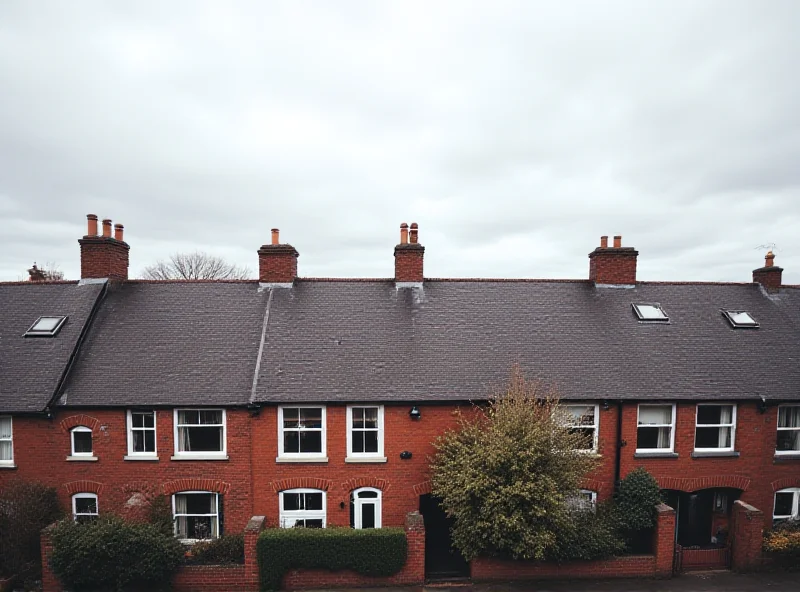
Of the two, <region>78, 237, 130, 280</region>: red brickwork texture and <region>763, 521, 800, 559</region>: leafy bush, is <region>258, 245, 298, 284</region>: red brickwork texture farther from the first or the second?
<region>763, 521, 800, 559</region>: leafy bush

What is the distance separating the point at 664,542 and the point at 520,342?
718 centimetres

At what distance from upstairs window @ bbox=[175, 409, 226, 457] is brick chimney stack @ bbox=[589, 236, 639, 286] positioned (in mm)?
15660

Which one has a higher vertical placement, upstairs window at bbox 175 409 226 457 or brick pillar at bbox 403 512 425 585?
upstairs window at bbox 175 409 226 457

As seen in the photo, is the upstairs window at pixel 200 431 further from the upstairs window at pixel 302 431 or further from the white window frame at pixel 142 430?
the upstairs window at pixel 302 431

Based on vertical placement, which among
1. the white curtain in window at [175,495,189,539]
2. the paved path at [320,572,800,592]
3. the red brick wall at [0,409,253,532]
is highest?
the red brick wall at [0,409,253,532]

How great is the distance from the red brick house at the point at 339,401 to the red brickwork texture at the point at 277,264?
4.39 ft

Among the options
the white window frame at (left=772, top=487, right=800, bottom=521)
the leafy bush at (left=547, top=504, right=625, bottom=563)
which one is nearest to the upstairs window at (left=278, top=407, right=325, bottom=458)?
the leafy bush at (left=547, top=504, right=625, bottom=563)

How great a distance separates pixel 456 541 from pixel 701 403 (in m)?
9.38

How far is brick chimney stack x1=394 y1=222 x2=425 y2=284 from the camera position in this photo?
673 inches

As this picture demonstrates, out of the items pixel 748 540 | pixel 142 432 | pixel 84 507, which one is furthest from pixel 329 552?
pixel 748 540

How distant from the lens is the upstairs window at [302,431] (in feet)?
44.5

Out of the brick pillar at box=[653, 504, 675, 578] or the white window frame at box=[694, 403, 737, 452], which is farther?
the white window frame at box=[694, 403, 737, 452]

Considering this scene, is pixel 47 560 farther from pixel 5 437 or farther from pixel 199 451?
pixel 5 437

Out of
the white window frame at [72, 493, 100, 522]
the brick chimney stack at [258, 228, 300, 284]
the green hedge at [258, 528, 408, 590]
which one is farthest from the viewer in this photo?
the brick chimney stack at [258, 228, 300, 284]
